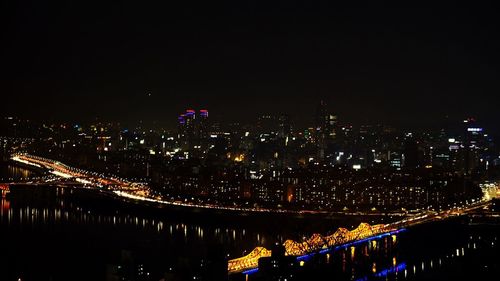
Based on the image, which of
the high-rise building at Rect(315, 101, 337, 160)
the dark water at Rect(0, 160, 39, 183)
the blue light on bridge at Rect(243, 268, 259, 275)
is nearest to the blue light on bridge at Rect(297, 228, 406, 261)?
the blue light on bridge at Rect(243, 268, 259, 275)

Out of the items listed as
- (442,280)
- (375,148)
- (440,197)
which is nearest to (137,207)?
(440,197)

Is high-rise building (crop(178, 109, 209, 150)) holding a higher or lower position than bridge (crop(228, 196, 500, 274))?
higher

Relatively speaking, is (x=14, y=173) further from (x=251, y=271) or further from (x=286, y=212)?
(x=251, y=271)

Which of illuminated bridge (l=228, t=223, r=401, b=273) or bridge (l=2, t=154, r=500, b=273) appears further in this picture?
bridge (l=2, t=154, r=500, b=273)

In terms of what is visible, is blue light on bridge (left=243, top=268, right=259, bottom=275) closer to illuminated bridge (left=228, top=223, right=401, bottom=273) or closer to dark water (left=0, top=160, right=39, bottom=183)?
illuminated bridge (left=228, top=223, right=401, bottom=273)

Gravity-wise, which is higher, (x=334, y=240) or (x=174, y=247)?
(x=334, y=240)

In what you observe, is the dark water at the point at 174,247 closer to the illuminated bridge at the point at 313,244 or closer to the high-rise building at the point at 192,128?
the illuminated bridge at the point at 313,244

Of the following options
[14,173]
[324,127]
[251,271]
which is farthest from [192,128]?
[251,271]

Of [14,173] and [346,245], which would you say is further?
[14,173]
